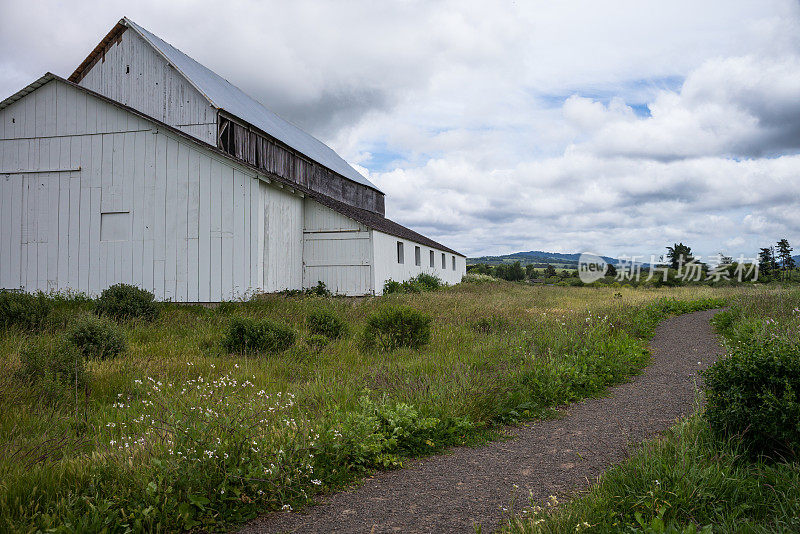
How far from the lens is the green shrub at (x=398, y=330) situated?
364 inches

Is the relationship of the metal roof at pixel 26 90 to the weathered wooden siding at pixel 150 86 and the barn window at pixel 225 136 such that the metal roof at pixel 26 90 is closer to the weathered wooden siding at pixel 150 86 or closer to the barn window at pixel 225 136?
the weathered wooden siding at pixel 150 86

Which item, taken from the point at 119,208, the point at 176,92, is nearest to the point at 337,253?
the point at 119,208

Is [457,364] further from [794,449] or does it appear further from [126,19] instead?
[126,19]

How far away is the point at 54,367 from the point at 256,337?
313cm

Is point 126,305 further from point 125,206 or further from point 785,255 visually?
point 785,255

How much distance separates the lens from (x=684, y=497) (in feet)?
10.5

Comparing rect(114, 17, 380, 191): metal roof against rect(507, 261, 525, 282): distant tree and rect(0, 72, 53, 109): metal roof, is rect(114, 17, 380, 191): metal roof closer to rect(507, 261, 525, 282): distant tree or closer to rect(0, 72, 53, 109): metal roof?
rect(0, 72, 53, 109): metal roof

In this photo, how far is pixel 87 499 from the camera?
3354mm

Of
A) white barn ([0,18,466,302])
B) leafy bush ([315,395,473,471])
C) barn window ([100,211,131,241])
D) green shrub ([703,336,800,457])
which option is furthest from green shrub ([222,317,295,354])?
barn window ([100,211,131,241])

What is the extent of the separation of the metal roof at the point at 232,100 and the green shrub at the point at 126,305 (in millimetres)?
8446

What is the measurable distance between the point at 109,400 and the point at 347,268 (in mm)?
12685

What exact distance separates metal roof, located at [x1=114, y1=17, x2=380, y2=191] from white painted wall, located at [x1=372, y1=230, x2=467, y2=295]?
641 cm

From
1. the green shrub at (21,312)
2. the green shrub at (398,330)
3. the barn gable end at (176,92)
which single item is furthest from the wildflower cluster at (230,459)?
the barn gable end at (176,92)

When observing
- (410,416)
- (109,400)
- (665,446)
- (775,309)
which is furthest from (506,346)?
(775,309)
